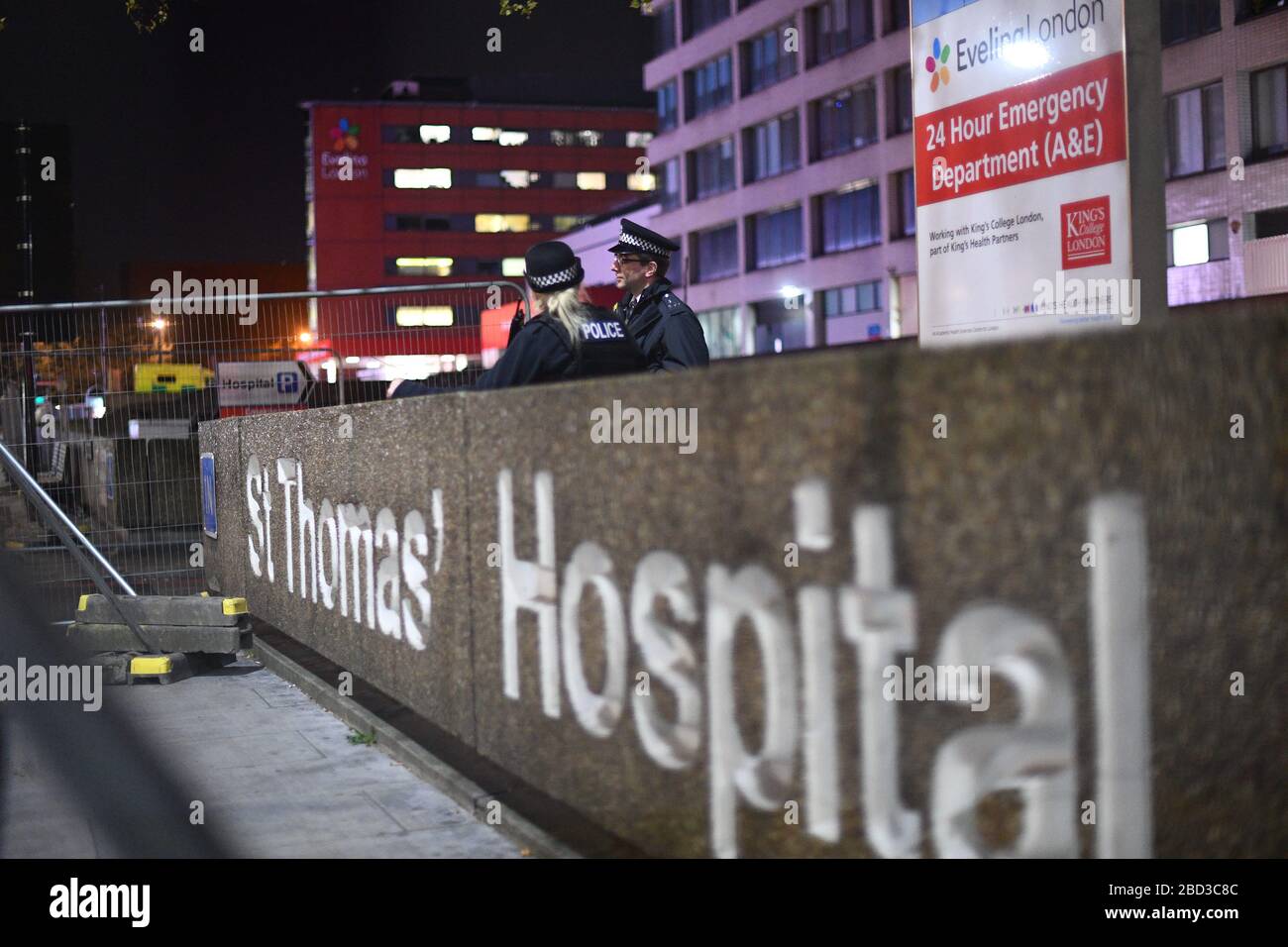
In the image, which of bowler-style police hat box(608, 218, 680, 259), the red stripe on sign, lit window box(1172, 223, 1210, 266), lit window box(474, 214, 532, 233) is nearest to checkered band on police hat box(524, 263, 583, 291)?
bowler-style police hat box(608, 218, 680, 259)

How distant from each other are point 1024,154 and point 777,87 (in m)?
56.1

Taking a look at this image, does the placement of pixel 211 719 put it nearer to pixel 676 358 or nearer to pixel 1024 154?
pixel 676 358

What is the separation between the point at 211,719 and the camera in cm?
738

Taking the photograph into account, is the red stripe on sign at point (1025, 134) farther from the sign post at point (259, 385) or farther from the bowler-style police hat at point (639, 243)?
the sign post at point (259, 385)

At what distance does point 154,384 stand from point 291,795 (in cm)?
769

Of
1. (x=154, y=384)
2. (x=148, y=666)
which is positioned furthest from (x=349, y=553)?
(x=154, y=384)

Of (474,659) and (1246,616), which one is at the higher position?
(1246,616)

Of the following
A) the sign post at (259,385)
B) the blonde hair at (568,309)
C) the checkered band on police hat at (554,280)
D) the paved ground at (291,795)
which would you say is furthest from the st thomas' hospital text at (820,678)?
the sign post at (259,385)

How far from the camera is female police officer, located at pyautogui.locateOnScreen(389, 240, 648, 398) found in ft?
20.1

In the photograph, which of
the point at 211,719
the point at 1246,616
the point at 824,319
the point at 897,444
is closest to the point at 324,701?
the point at 211,719

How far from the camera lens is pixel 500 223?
12538cm

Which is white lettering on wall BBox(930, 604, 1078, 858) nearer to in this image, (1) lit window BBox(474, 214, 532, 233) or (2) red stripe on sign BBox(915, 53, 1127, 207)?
(2) red stripe on sign BBox(915, 53, 1127, 207)

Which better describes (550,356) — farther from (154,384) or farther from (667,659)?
(154,384)

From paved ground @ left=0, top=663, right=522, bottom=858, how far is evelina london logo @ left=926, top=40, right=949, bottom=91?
3.76m
